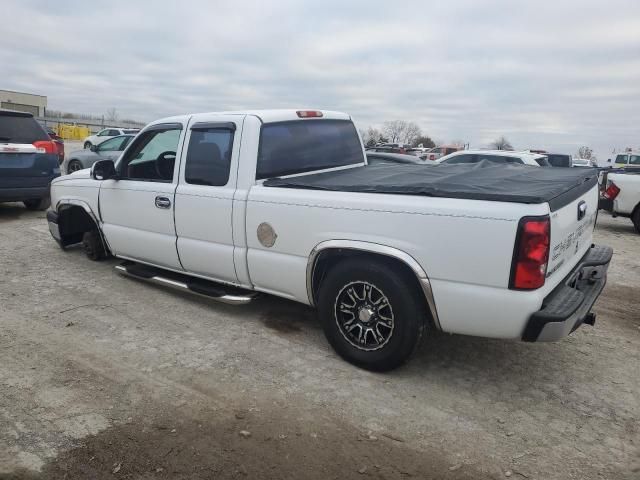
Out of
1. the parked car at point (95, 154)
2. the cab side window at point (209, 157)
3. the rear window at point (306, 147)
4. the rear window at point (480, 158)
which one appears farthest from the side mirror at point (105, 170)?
the parked car at point (95, 154)

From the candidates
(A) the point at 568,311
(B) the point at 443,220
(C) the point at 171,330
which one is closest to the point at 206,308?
(C) the point at 171,330

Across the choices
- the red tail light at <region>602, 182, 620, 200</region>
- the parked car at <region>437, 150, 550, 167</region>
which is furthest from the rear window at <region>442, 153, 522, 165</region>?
the red tail light at <region>602, 182, 620, 200</region>

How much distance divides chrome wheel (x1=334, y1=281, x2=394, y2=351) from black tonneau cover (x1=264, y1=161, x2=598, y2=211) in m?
0.71

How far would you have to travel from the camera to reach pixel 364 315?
3490mm

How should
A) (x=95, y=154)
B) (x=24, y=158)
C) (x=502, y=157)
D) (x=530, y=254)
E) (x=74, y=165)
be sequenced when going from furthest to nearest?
(x=74, y=165) → (x=95, y=154) → (x=502, y=157) → (x=24, y=158) → (x=530, y=254)

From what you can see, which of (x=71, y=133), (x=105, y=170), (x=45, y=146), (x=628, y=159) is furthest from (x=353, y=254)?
(x=71, y=133)

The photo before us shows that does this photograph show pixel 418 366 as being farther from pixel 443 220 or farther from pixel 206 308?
pixel 206 308

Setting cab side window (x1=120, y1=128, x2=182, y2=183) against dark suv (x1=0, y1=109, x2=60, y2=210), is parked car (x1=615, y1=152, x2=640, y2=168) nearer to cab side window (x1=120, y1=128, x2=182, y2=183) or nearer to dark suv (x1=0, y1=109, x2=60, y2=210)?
dark suv (x1=0, y1=109, x2=60, y2=210)

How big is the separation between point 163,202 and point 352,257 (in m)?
2.10

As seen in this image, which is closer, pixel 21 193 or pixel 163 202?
pixel 163 202

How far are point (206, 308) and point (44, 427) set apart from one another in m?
2.04

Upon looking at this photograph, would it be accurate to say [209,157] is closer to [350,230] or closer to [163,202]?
[163,202]

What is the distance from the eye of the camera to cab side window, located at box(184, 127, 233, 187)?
427 cm

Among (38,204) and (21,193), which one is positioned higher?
(21,193)
